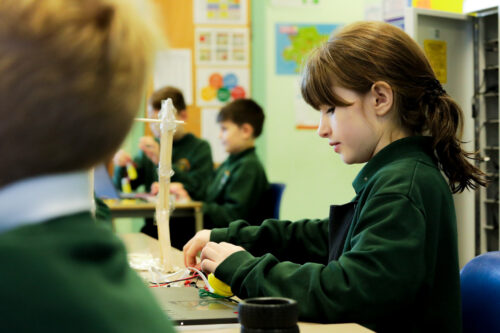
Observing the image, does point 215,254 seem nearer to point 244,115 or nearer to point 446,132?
point 446,132

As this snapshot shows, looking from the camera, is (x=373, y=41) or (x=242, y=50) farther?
(x=242, y=50)

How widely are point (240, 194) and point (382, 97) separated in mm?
2234

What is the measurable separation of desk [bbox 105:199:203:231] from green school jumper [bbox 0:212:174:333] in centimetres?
308

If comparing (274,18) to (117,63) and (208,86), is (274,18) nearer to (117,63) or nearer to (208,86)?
(208,86)

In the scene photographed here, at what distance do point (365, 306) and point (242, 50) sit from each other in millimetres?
4116

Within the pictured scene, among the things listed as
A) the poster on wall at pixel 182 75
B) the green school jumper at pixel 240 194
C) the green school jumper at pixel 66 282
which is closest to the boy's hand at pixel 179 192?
the green school jumper at pixel 240 194

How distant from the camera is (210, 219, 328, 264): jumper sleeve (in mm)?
1422

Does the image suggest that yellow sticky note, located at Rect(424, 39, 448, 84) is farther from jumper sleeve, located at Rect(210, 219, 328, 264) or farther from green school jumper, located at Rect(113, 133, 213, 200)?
jumper sleeve, located at Rect(210, 219, 328, 264)

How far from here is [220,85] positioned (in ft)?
16.2

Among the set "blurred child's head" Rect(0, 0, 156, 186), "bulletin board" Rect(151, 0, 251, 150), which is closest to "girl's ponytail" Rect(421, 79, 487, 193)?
"blurred child's head" Rect(0, 0, 156, 186)

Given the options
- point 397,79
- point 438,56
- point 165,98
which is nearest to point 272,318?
point 397,79

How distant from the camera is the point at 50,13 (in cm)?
42

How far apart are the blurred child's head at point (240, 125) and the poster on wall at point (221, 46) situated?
1.14 metres

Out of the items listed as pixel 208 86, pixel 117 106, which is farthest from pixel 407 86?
pixel 208 86
